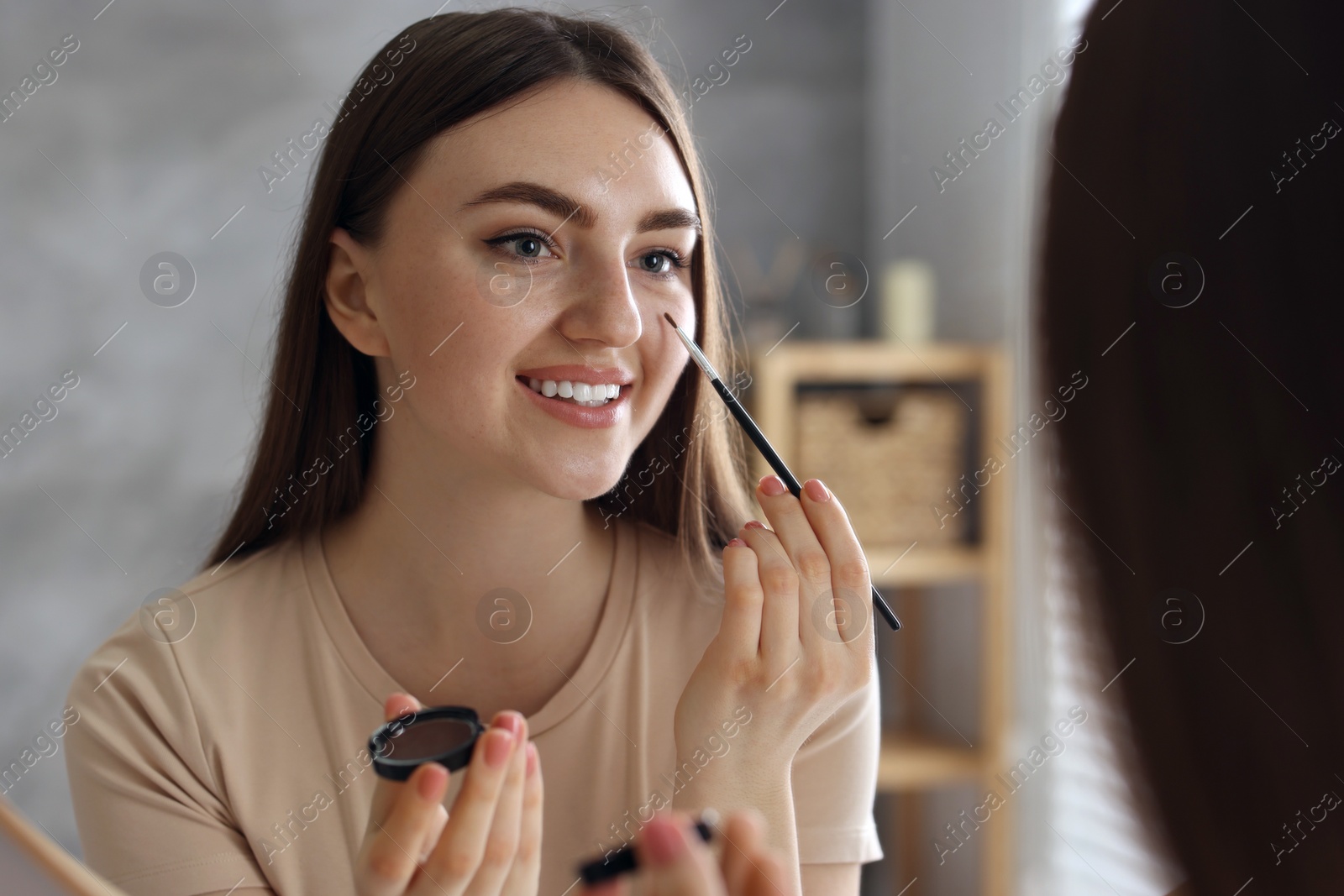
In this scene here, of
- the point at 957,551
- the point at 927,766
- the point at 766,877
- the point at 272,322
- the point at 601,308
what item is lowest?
the point at 927,766

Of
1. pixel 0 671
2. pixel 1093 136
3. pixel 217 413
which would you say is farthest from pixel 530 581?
pixel 0 671

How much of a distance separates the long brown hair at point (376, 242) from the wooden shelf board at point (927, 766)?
133cm

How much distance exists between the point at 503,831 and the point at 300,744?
0.39 meters

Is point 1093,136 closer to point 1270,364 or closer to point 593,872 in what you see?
point 1270,364

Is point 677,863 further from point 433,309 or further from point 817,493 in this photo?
point 433,309

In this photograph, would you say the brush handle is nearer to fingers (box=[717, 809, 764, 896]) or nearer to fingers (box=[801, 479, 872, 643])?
fingers (box=[801, 479, 872, 643])

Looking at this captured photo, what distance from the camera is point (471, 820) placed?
0.63m

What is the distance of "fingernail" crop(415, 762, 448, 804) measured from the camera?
618 mm

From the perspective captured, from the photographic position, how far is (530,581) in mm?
1059

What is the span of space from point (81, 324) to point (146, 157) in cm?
38

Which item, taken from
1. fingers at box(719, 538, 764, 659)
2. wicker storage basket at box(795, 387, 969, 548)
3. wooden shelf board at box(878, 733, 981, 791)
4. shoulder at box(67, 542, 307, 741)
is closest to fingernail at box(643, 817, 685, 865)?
fingers at box(719, 538, 764, 659)

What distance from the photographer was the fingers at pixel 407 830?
0.62 meters

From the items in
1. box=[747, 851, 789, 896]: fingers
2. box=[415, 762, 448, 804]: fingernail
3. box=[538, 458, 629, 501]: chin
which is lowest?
box=[747, 851, 789, 896]: fingers

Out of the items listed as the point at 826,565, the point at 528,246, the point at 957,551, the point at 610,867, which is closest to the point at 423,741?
the point at 610,867
